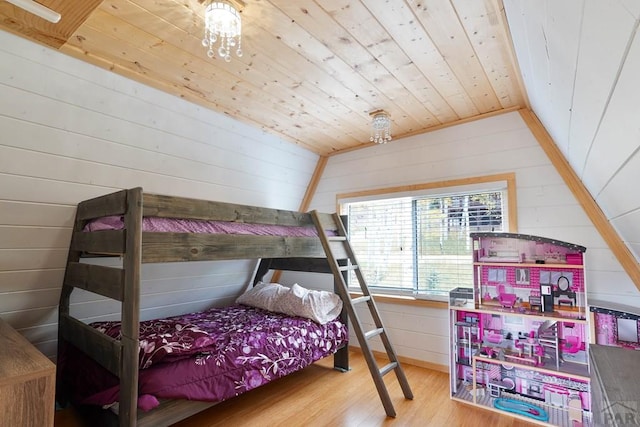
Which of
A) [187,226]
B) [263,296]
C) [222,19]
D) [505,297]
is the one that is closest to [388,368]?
[505,297]

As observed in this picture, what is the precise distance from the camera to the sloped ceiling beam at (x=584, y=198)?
7.29ft

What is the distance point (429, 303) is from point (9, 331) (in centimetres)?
296

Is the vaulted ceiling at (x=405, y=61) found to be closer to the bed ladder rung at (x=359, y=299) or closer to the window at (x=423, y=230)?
the window at (x=423, y=230)

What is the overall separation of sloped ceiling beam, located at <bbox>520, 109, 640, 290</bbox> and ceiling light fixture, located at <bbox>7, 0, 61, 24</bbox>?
3126 millimetres

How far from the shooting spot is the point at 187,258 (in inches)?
74.7

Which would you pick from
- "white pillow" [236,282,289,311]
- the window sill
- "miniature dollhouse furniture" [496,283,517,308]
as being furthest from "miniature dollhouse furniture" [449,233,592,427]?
"white pillow" [236,282,289,311]

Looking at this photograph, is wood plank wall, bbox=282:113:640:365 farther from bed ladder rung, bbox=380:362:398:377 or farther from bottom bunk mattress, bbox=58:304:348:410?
bottom bunk mattress, bbox=58:304:348:410

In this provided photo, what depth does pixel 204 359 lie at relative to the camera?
201 centimetres

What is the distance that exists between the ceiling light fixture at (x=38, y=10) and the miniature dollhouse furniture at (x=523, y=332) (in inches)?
114

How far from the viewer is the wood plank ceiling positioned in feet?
5.32

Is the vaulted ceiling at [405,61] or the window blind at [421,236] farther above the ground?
the vaulted ceiling at [405,61]

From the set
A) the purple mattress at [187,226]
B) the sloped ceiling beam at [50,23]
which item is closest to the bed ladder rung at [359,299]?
the purple mattress at [187,226]

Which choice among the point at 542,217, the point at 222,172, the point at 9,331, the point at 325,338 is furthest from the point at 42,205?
the point at 542,217

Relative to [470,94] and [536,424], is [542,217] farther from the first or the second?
[536,424]
